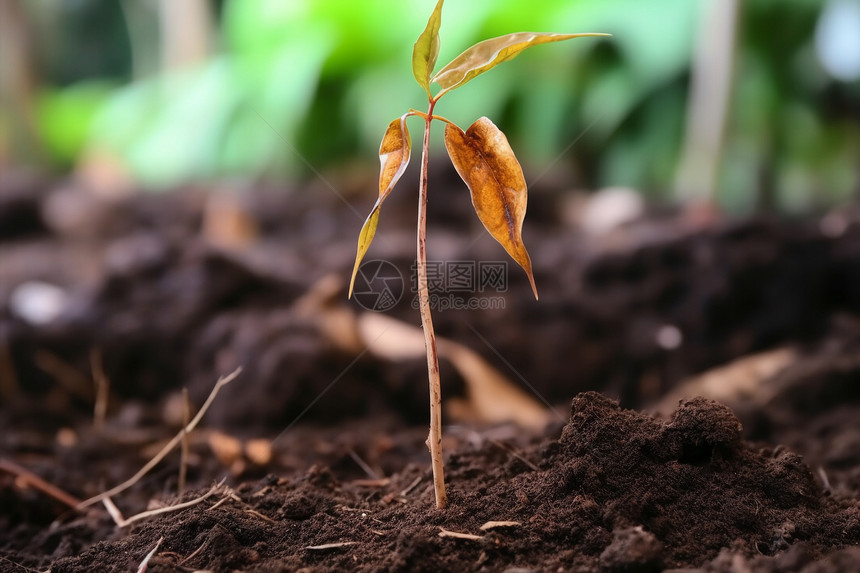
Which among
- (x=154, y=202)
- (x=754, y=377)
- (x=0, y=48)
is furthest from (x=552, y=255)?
(x=0, y=48)

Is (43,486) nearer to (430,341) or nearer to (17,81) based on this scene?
(430,341)

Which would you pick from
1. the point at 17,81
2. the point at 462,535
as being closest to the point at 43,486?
the point at 462,535

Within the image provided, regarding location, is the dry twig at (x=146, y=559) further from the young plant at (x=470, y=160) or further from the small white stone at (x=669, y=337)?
the small white stone at (x=669, y=337)

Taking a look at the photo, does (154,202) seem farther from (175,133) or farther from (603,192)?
(603,192)

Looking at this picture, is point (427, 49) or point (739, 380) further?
point (739, 380)

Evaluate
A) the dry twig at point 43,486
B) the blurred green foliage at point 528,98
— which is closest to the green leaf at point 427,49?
the dry twig at point 43,486

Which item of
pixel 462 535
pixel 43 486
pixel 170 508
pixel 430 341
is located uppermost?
pixel 430 341

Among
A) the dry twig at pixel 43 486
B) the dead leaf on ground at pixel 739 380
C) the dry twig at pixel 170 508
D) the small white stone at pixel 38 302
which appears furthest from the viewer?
the small white stone at pixel 38 302
